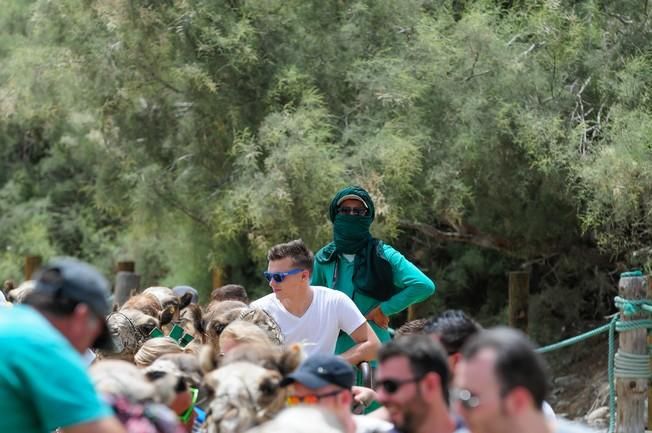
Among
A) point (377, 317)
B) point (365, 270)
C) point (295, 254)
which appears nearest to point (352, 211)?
point (365, 270)

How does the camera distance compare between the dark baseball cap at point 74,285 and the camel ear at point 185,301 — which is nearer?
the dark baseball cap at point 74,285

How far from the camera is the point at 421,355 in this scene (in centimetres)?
385

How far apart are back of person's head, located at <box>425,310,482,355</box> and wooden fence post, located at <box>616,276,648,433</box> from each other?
4263 mm

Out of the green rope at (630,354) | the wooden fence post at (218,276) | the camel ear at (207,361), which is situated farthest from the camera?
the wooden fence post at (218,276)

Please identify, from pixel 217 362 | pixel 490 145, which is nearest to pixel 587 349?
pixel 490 145

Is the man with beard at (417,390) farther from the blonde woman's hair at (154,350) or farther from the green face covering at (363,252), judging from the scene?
the green face covering at (363,252)

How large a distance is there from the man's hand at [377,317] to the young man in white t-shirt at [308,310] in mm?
681

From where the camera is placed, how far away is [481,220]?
13.1 metres

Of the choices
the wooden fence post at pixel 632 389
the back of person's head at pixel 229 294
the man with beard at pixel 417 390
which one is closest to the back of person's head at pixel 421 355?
the man with beard at pixel 417 390

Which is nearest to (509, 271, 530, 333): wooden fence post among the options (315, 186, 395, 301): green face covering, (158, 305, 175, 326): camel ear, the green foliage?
the green foliage

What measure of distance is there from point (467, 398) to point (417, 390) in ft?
1.45

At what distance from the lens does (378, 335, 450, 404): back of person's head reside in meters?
3.83

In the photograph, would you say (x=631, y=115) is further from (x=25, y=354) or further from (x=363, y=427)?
(x=25, y=354)

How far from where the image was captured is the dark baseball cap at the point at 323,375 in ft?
13.6
